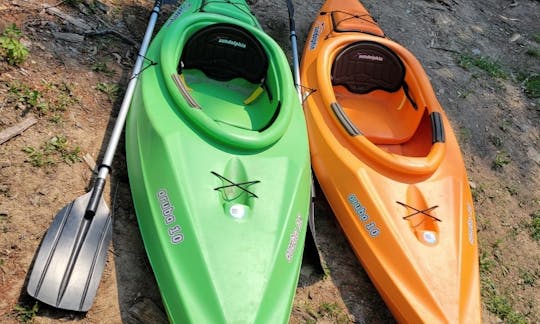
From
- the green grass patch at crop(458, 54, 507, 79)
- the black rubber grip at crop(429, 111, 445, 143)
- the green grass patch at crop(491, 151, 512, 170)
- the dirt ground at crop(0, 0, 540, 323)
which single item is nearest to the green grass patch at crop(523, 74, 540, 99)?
the dirt ground at crop(0, 0, 540, 323)

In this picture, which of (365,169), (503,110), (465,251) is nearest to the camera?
(465,251)

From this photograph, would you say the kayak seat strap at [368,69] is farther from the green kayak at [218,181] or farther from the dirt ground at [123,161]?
the dirt ground at [123,161]

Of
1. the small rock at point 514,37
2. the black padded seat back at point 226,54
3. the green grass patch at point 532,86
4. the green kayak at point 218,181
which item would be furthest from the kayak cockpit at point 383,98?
the small rock at point 514,37

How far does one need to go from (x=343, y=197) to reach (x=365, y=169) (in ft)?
0.80

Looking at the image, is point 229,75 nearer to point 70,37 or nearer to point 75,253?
point 70,37

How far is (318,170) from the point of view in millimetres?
3436

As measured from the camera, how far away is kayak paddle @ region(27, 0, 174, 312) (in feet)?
7.63

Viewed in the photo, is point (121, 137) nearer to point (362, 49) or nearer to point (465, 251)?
point (362, 49)

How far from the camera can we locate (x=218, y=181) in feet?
8.92

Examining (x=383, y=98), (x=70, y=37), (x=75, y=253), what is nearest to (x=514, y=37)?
(x=383, y=98)

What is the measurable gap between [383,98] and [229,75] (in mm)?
1429

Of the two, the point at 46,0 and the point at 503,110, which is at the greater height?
the point at 46,0

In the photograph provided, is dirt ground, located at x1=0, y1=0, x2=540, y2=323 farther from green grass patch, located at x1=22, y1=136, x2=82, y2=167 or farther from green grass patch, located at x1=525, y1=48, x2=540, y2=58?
green grass patch, located at x1=525, y1=48, x2=540, y2=58

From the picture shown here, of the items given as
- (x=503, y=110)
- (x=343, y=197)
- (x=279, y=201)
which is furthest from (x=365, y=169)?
(x=503, y=110)
